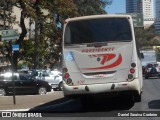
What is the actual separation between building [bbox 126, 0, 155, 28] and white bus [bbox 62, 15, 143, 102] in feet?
224

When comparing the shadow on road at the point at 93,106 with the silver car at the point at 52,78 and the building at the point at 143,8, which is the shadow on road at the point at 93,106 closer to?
the silver car at the point at 52,78

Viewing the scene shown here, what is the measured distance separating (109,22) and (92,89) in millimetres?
2322

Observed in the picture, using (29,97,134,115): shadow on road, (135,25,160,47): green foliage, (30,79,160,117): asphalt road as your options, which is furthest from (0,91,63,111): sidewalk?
(135,25,160,47): green foliage

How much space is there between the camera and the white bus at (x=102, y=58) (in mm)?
14516

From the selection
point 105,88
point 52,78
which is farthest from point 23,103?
point 52,78

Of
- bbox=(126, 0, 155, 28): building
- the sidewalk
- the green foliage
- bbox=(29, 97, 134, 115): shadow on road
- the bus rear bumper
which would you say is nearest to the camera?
the bus rear bumper

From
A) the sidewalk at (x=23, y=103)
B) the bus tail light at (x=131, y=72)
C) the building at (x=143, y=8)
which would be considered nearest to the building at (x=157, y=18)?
the building at (x=143, y=8)

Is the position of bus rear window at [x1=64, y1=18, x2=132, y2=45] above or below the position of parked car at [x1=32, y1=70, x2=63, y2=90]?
above

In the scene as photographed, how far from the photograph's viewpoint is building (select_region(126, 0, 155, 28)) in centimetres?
8338

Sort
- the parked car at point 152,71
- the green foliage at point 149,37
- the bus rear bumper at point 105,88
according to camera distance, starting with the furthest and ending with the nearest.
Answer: the green foliage at point 149,37, the parked car at point 152,71, the bus rear bumper at point 105,88

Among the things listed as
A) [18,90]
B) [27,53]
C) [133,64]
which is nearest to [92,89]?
[133,64]

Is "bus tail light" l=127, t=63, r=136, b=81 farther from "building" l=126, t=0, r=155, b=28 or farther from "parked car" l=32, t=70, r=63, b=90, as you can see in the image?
"building" l=126, t=0, r=155, b=28

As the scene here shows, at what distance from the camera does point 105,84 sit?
1453 cm

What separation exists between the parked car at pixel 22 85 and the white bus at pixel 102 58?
13725 millimetres
